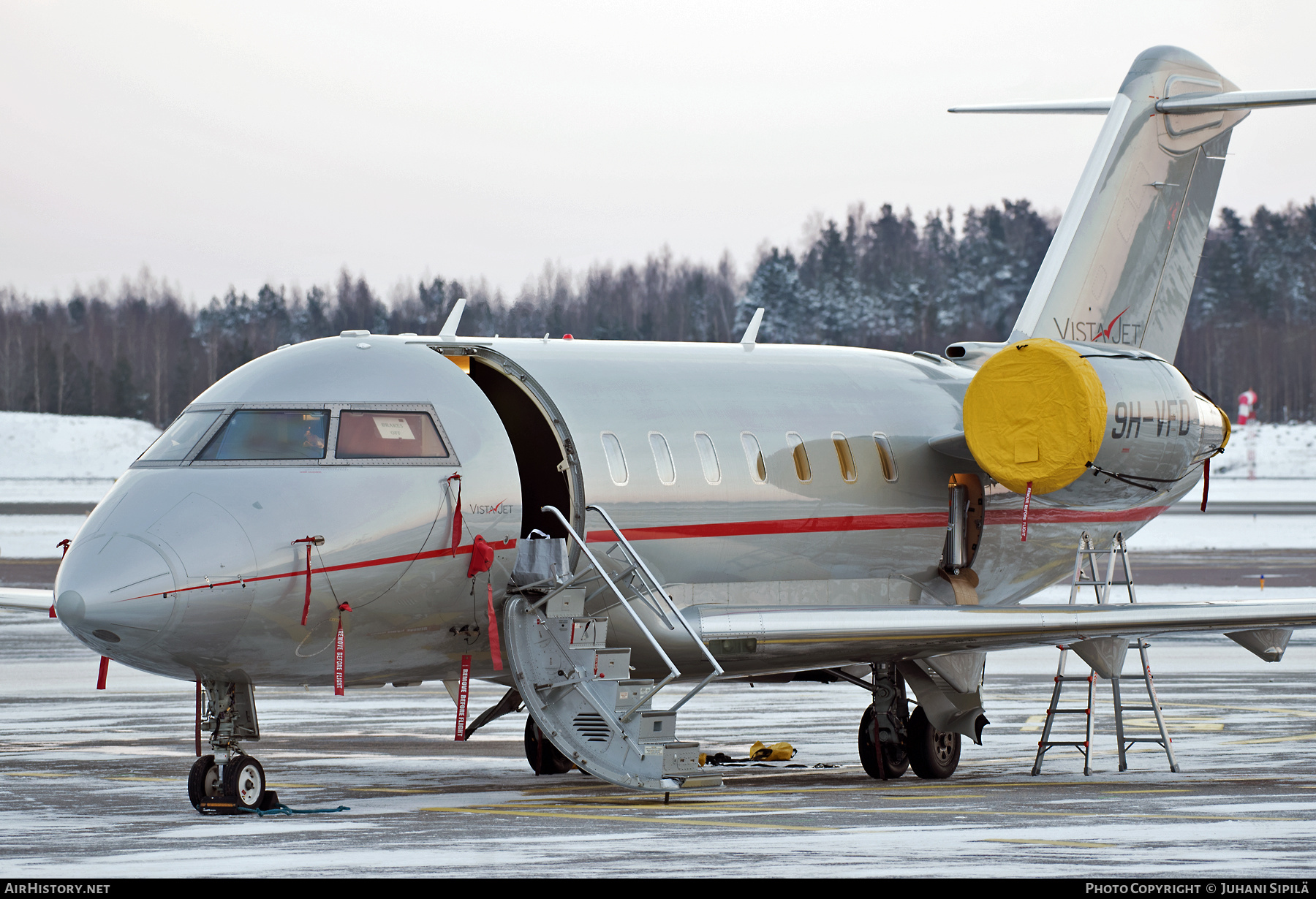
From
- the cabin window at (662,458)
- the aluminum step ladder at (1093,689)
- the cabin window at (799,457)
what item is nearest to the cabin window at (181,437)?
the cabin window at (662,458)

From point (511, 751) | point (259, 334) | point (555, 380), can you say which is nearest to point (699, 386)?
point (555, 380)

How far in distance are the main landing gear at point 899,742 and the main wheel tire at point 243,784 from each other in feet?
20.4

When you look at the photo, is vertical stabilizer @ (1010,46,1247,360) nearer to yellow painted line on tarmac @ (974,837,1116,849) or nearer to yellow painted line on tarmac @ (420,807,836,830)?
yellow painted line on tarmac @ (420,807,836,830)

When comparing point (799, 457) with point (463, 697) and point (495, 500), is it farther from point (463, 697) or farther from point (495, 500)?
point (463, 697)

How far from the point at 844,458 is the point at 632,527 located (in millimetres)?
2950

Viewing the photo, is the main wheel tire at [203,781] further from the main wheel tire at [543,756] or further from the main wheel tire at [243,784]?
the main wheel tire at [543,756]

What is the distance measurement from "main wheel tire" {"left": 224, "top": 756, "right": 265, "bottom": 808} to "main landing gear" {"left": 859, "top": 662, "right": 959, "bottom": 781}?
6.23 metres

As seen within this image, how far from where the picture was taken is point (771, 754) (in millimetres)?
18312

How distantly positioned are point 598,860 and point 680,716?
12.1 metres

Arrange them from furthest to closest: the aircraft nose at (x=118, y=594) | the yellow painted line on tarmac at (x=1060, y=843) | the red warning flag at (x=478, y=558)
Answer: the red warning flag at (x=478, y=558)
the aircraft nose at (x=118, y=594)
the yellow painted line on tarmac at (x=1060, y=843)

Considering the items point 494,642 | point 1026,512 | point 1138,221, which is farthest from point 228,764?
point 1138,221

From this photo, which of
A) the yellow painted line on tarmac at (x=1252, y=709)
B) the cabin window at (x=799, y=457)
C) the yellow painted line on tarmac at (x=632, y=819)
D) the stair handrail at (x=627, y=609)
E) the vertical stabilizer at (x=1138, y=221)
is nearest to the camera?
the yellow painted line on tarmac at (x=632, y=819)

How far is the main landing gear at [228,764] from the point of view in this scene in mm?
13523

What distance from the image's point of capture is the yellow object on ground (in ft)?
59.7
